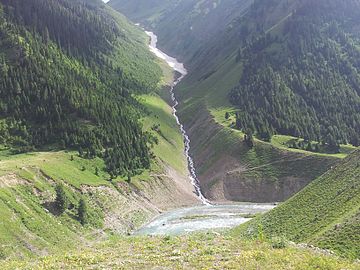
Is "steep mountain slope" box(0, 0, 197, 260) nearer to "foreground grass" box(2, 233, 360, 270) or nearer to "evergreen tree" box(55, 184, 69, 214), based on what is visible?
"evergreen tree" box(55, 184, 69, 214)

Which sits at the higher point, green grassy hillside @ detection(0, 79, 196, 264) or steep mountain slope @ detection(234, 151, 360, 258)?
steep mountain slope @ detection(234, 151, 360, 258)

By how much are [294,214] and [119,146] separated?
8445cm

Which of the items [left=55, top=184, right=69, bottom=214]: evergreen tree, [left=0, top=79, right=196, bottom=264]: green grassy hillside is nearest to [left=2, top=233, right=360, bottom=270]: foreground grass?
[left=0, top=79, right=196, bottom=264]: green grassy hillside

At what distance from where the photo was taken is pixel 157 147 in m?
161

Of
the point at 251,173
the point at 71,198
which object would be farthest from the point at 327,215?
the point at 251,173

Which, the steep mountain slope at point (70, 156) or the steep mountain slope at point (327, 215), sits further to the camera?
the steep mountain slope at point (70, 156)

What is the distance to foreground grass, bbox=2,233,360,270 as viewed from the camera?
112ft

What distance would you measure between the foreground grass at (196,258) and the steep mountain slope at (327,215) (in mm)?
6421

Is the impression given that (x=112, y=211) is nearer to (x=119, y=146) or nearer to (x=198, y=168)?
(x=119, y=146)

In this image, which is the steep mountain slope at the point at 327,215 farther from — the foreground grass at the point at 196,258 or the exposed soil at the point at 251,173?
the exposed soil at the point at 251,173

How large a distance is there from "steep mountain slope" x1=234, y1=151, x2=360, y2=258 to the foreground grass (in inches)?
253

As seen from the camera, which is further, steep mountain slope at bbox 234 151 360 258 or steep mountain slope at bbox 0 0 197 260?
steep mountain slope at bbox 0 0 197 260

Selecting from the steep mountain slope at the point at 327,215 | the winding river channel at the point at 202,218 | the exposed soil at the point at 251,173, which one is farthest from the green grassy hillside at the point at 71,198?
the steep mountain slope at the point at 327,215

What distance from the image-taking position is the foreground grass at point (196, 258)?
34.2 m
